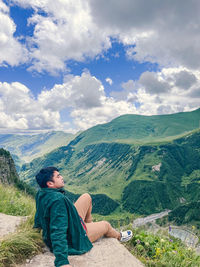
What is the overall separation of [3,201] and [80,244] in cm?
624

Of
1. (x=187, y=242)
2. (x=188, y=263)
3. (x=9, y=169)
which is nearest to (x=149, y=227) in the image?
(x=187, y=242)

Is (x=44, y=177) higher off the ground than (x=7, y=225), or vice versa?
(x=44, y=177)

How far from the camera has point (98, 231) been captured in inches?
235

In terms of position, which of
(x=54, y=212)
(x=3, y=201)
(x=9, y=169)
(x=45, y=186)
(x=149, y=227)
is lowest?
(x=9, y=169)

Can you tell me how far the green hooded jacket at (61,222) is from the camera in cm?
427

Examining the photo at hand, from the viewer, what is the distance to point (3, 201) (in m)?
9.40

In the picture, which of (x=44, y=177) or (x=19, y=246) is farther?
(x=44, y=177)

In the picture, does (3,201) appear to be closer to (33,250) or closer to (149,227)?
(33,250)

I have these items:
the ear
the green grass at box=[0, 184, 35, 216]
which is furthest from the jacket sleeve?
the green grass at box=[0, 184, 35, 216]

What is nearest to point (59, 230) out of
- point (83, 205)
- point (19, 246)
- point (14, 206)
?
point (19, 246)

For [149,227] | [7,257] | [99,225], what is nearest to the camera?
[7,257]

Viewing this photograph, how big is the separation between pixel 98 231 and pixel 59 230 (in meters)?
2.08

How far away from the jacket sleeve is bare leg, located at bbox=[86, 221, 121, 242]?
163 cm

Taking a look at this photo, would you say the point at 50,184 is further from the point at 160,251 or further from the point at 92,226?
the point at 160,251
